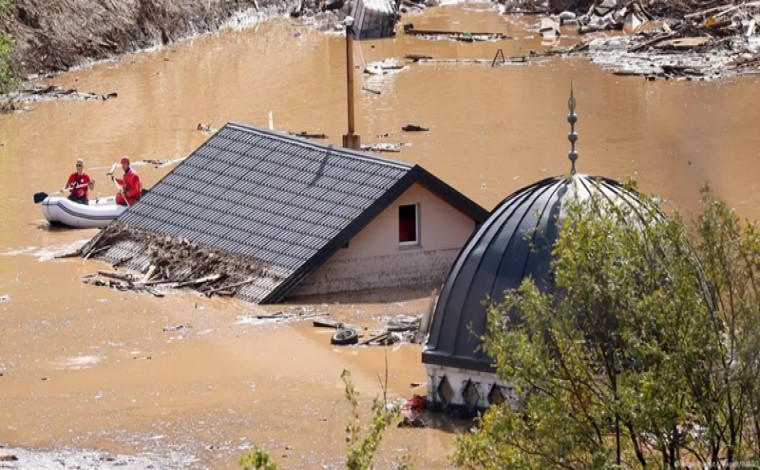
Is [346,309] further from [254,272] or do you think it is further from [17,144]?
[17,144]

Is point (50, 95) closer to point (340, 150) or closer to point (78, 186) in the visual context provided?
point (78, 186)

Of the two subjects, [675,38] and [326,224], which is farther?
[675,38]

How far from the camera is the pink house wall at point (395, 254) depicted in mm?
26188

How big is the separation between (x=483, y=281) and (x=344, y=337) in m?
4.06

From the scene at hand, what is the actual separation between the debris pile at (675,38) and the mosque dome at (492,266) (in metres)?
27.9

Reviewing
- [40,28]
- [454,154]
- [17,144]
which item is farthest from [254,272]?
[40,28]

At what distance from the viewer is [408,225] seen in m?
26.5

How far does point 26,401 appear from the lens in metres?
21.6

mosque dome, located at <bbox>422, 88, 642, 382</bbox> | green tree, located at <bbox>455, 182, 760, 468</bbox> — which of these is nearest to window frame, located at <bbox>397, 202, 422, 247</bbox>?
mosque dome, located at <bbox>422, 88, 642, 382</bbox>

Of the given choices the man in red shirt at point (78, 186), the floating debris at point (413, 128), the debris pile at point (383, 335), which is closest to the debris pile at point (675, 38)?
the floating debris at point (413, 128)

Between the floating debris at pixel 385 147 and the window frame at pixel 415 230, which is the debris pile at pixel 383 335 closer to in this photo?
the window frame at pixel 415 230

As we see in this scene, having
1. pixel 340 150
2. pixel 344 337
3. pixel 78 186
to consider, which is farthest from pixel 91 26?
pixel 344 337

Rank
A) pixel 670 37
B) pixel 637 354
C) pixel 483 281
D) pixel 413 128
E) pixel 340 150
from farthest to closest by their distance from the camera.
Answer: pixel 670 37
pixel 413 128
pixel 340 150
pixel 483 281
pixel 637 354

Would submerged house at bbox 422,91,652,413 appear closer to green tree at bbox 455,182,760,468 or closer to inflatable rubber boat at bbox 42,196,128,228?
green tree at bbox 455,182,760,468
